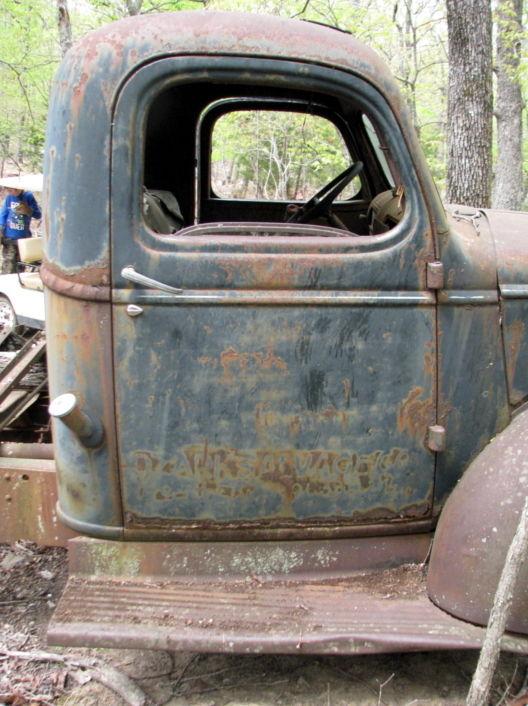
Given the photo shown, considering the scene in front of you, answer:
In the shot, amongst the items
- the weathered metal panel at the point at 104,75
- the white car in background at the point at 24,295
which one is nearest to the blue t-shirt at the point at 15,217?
the white car in background at the point at 24,295

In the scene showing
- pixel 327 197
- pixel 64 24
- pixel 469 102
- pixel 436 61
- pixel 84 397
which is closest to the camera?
pixel 84 397

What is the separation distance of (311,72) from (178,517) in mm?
1461

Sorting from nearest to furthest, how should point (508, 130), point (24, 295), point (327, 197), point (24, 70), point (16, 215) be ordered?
point (327, 197) < point (24, 295) < point (16, 215) < point (508, 130) < point (24, 70)

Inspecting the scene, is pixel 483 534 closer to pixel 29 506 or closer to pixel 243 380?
pixel 243 380

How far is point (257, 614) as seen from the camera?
200cm

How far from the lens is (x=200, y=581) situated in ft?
7.08

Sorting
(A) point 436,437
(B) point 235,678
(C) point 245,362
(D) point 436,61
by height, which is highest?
(D) point 436,61

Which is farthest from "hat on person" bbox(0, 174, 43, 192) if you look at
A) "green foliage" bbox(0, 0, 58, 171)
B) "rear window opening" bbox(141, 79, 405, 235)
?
"rear window opening" bbox(141, 79, 405, 235)

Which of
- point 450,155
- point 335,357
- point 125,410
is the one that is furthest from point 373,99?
point 450,155

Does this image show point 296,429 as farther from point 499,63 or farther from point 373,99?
point 499,63

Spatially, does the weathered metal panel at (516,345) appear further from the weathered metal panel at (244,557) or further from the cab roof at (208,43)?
the cab roof at (208,43)

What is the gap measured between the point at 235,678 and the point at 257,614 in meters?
0.38

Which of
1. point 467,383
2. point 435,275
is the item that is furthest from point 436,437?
point 435,275

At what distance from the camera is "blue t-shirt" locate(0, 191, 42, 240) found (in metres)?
8.73
